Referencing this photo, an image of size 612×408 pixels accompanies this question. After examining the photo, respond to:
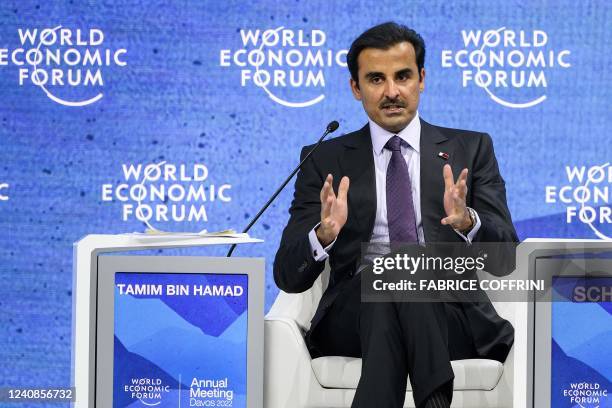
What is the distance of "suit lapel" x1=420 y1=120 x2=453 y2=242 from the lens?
3.31m

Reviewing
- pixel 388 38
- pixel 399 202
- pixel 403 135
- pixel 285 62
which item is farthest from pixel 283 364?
pixel 285 62

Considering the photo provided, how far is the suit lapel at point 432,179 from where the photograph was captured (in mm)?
3309

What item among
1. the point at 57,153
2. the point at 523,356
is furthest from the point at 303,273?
the point at 57,153

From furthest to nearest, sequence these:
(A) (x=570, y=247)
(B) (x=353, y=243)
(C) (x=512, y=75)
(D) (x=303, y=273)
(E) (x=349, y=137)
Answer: (C) (x=512, y=75) < (E) (x=349, y=137) < (B) (x=353, y=243) < (D) (x=303, y=273) < (A) (x=570, y=247)

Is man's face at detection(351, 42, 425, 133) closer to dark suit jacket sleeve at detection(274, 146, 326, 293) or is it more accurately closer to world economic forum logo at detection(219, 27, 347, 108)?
dark suit jacket sleeve at detection(274, 146, 326, 293)

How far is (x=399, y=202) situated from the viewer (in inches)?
131

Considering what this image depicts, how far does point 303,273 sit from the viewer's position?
10.2 feet

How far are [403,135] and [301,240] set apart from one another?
58 cm

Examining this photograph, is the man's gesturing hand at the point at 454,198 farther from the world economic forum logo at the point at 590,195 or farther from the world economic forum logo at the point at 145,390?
the world economic forum logo at the point at 590,195

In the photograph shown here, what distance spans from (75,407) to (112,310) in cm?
28

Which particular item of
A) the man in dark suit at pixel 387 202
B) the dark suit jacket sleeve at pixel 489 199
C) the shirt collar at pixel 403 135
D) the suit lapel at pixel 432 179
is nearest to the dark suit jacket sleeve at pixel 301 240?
the man in dark suit at pixel 387 202

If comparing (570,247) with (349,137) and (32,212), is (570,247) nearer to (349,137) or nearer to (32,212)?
(349,137)

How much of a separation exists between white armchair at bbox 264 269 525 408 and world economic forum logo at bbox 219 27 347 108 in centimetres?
142

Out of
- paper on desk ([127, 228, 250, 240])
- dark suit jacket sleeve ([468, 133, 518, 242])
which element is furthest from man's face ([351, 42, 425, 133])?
paper on desk ([127, 228, 250, 240])
